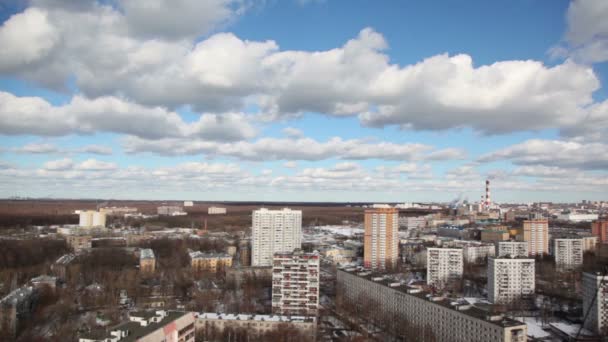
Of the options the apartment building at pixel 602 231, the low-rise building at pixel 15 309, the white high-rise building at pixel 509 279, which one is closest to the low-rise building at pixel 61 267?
the low-rise building at pixel 15 309

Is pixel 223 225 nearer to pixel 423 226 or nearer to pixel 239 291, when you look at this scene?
pixel 423 226

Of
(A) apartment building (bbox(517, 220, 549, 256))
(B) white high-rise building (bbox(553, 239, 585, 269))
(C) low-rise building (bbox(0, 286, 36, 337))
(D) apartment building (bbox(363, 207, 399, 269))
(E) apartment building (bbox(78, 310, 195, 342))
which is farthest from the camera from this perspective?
(A) apartment building (bbox(517, 220, 549, 256))

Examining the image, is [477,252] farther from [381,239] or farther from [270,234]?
[270,234]

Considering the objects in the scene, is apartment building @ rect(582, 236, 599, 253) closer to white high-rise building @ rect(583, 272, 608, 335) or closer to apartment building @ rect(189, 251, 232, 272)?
white high-rise building @ rect(583, 272, 608, 335)

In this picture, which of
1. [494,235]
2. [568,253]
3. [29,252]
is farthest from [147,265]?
[494,235]

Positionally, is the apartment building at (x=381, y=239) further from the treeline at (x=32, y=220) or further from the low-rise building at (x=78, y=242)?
the treeline at (x=32, y=220)

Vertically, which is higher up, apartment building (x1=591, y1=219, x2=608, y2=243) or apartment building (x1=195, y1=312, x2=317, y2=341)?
apartment building (x1=591, y1=219, x2=608, y2=243)

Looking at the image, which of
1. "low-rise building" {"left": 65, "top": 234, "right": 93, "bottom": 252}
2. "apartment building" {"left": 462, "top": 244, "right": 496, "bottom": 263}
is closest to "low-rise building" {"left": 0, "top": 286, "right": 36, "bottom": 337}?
"low-rise building" {"left": 65, "top": 234, "right": 93, "bottom": 252}
